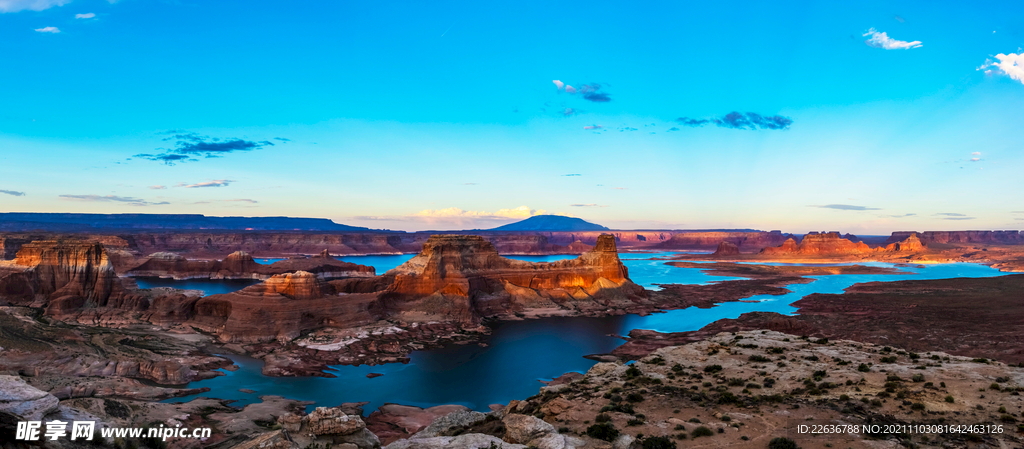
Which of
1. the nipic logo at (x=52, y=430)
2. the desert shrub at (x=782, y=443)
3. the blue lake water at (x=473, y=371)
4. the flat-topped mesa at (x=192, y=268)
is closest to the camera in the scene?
the nipic logo at (x=52, y=430)

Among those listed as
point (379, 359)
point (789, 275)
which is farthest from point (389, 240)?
point (379, 359)

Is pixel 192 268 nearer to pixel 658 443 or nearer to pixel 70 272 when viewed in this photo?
pixel 70 272

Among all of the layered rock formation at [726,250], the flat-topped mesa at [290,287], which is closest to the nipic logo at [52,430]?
the flat-topped mesa at [290,287]

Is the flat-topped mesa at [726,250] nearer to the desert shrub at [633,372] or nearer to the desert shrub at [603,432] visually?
the desert shrub at [633,372]

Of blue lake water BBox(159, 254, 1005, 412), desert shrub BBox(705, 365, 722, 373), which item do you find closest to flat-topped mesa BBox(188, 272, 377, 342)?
blue lake water BBox(159, 254, 1005, 412)

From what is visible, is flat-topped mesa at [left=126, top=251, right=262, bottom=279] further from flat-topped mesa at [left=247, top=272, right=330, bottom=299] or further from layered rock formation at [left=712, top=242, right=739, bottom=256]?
layered rock formation at [left=712, top=242, right=739, bottom=256]

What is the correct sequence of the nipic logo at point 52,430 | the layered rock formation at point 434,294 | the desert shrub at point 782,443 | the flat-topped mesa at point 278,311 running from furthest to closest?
1. the layered rock formation at point 434,294
2. the flat-topped mesa at point 278,311
3. the desert shrub at point 782,443
4. the nipic logo at point 52,430

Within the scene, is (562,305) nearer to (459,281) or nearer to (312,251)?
(459,281)
